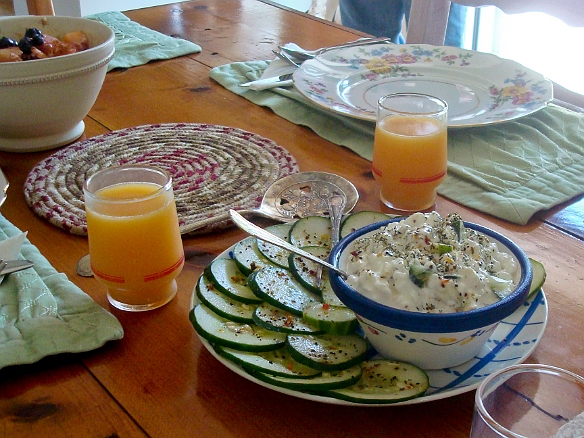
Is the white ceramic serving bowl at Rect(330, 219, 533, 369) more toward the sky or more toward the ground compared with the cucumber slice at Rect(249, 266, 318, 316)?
more toward the sky

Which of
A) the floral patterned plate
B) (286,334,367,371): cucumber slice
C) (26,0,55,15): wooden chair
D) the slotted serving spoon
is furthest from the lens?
(26,0,55,15): wooden chair

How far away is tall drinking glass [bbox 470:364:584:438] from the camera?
513mm

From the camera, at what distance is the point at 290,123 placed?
51.1 inches

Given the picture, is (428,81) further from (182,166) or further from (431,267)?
(431,267)

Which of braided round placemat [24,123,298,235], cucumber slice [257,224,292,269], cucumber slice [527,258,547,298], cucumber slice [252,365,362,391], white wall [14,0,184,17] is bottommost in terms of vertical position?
white wall [14,0,184,17]

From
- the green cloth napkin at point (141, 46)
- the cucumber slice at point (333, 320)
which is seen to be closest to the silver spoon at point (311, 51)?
the green cloth napkin at point (141, 46)

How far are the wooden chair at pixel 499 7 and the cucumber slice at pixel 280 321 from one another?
3.55ft

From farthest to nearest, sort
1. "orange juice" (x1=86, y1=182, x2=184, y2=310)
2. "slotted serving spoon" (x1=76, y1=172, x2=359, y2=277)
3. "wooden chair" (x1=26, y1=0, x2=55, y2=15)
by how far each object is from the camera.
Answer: "wooden chair" (x1=26, y1=0, x2=55, y2=15) → "slotted serving spoon" (x1=76, y1=172, x2=359, y2=277) → "orange juice" (x1=86, y1=182, x2=184, y2=310)

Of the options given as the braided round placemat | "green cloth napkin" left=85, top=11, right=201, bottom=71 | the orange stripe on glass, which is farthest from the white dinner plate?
"green cloth napkin" left=85, top=11, right=201, bottom=71

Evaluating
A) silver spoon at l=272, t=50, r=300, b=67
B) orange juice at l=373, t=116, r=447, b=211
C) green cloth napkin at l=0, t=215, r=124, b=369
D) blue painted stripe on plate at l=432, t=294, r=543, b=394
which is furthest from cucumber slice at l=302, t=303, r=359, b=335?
silver spoon at l=272, t=50, r=300, b=67

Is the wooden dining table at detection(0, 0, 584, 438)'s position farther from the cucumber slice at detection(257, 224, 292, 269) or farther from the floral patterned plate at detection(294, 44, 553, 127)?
the floral patterned plate at detection(294, 44, 553, 127)

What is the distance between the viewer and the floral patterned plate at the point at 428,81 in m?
1.25

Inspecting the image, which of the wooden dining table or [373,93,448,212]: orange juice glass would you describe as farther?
[373,93,448,212]: orange juice glass

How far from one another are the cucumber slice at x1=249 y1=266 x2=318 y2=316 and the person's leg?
97.2 inches
